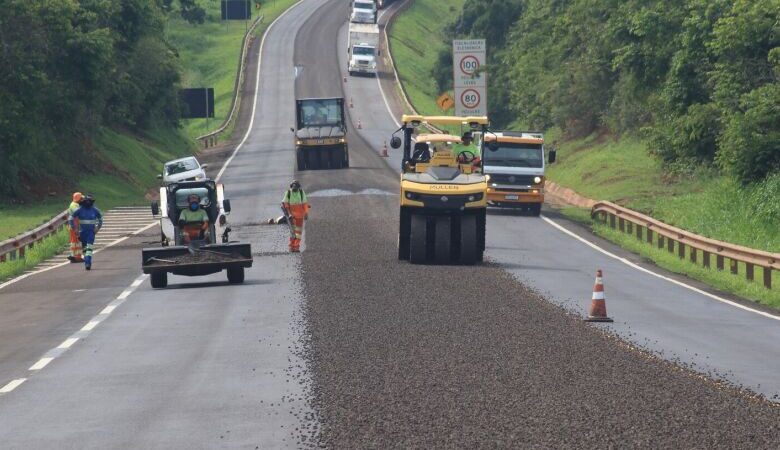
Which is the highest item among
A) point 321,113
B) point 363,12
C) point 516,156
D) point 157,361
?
point 363,12

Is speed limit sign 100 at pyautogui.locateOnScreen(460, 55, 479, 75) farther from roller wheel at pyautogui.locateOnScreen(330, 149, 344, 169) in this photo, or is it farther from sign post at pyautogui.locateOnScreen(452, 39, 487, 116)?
roller wheel at pyautogui.locateOnScreen(330, 149, 344, 169)

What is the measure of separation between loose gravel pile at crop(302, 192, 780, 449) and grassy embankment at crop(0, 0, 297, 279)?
13.2 metres

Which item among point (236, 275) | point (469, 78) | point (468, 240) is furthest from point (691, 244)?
point (469, 78)

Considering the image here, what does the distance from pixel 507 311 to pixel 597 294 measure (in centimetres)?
142

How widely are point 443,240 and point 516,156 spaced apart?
16284 mm

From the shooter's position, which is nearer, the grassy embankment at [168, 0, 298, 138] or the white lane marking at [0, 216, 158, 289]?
the white lane marking at [0, 216, 158, 289]

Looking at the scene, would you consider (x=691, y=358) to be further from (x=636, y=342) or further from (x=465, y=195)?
(x=465, y=195)

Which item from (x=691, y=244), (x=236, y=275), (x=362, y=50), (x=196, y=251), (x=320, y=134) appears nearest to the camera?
(x=196, y=251)

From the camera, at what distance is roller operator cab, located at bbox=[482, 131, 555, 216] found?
42.7m

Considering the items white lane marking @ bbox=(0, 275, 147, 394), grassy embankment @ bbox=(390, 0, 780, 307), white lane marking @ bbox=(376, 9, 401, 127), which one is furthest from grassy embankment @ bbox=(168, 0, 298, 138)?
white lane marking @ bbox=(0, 275, 147, 394)

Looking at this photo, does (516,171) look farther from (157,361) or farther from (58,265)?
(157,361)

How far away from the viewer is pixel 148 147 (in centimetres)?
7025

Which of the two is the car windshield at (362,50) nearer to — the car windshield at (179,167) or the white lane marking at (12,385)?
the car windshield at (179,167)

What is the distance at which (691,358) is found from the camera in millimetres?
16672
